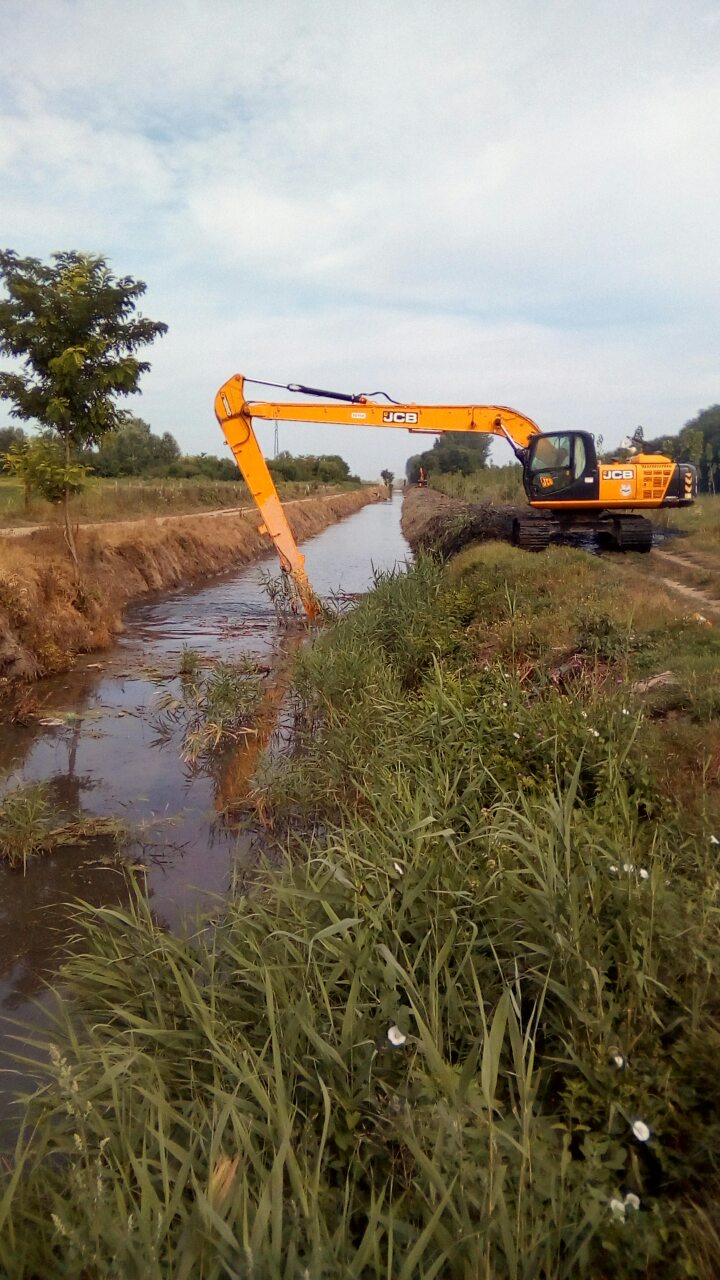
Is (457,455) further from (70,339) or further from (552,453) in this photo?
(70,339)

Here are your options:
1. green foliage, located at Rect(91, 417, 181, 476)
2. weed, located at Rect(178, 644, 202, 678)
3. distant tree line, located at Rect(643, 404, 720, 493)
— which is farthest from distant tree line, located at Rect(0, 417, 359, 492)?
weed, located at Rect(178, 644, 202, 678)

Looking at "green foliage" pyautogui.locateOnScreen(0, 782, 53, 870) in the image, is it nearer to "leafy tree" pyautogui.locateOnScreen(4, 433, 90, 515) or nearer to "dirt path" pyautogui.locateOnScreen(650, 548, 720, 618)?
"dirt path" pyautogui.locateOnScreen(650, 548, 720, 618)

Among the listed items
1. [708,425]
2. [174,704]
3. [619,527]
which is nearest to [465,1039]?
[174,704]

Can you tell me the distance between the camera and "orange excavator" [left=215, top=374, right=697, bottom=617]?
1391cm

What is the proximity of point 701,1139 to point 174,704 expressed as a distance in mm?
7546

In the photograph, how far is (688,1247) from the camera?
1896mm

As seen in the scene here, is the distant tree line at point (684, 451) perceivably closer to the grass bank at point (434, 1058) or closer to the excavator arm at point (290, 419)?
the excavator arm at point (290, 419)

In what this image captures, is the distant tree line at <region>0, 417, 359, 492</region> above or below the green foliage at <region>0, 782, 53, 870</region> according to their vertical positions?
above

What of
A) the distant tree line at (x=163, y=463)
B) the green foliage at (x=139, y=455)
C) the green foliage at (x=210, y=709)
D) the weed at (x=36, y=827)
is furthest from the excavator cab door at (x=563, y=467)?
the green foliage at (x=139, y=455)

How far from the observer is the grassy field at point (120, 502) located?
19.4 meters

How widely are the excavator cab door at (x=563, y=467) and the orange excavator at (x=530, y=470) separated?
2 cm

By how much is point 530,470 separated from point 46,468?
842 cm

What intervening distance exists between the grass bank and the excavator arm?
9.69 meters

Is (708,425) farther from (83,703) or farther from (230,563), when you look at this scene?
(83,703)
